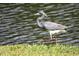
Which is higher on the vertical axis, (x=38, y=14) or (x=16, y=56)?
(x=38, y=14)

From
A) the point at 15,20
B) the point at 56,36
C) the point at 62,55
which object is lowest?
the point at 62,55

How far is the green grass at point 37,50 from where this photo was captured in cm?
240

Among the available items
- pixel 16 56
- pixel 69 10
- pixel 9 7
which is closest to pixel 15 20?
pixel 9 7

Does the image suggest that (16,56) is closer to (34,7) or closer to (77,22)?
(34,7)

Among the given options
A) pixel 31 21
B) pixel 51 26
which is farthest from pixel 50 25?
pixel 31 21

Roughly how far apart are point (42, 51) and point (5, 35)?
361 mm

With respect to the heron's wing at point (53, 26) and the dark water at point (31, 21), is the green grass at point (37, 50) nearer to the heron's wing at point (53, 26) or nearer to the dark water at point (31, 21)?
the dark water at point (31, 21)

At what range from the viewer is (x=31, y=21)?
2430 mm

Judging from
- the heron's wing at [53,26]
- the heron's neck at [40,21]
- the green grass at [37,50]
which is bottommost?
the green grass at [37,50]

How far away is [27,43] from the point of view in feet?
7.94

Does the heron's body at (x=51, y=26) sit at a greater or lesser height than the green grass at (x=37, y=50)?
greater

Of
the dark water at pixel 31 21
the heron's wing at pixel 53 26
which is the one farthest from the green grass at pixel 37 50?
the heron's wing at pixel 53 26

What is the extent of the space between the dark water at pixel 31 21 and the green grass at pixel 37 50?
47 millimetres

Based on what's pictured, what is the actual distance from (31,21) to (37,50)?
0.27 meters
